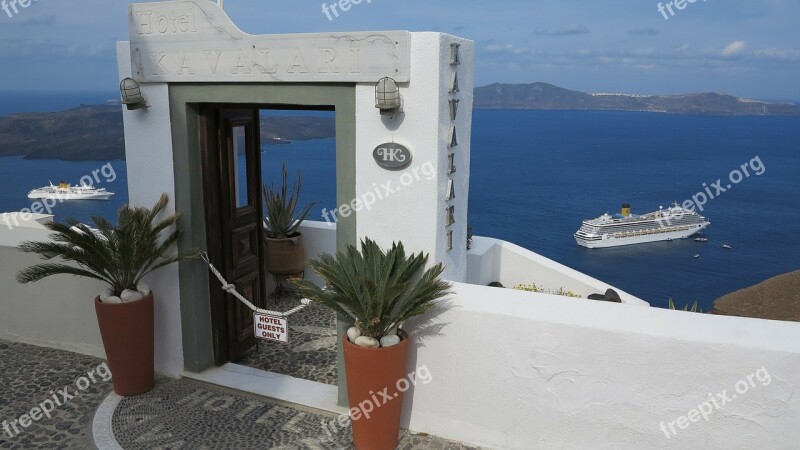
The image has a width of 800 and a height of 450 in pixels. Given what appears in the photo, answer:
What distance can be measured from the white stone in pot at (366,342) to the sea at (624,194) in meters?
3.54

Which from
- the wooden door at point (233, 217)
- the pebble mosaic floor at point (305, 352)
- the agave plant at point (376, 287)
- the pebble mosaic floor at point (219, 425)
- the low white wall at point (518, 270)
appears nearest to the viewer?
the agave plant at point (376, 287)

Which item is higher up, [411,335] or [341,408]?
[411,335]

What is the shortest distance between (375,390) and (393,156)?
5.66ft

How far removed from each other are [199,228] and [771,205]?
85.1 metres

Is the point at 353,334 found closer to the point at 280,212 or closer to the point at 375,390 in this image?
the point at 375,390

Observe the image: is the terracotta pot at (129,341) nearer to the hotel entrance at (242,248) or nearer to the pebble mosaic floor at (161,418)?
the pebble mosaic floor at (161,418)

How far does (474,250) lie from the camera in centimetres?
707

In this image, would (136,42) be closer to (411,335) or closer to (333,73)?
(333,73)

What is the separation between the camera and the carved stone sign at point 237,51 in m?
4.39

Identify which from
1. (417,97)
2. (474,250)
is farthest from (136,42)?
(474,250)

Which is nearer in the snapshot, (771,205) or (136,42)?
(136,42)

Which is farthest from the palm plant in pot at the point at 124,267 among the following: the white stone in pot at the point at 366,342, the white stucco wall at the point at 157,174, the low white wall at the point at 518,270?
the low white wall at the point at 518,270

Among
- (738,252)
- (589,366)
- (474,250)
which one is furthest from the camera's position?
(738,252)

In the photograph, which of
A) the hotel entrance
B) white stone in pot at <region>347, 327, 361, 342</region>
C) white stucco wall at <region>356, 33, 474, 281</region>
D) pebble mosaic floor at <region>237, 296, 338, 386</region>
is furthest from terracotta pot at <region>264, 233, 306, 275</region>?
white stone in pot at <region>347, 327, 361, 342</region>
